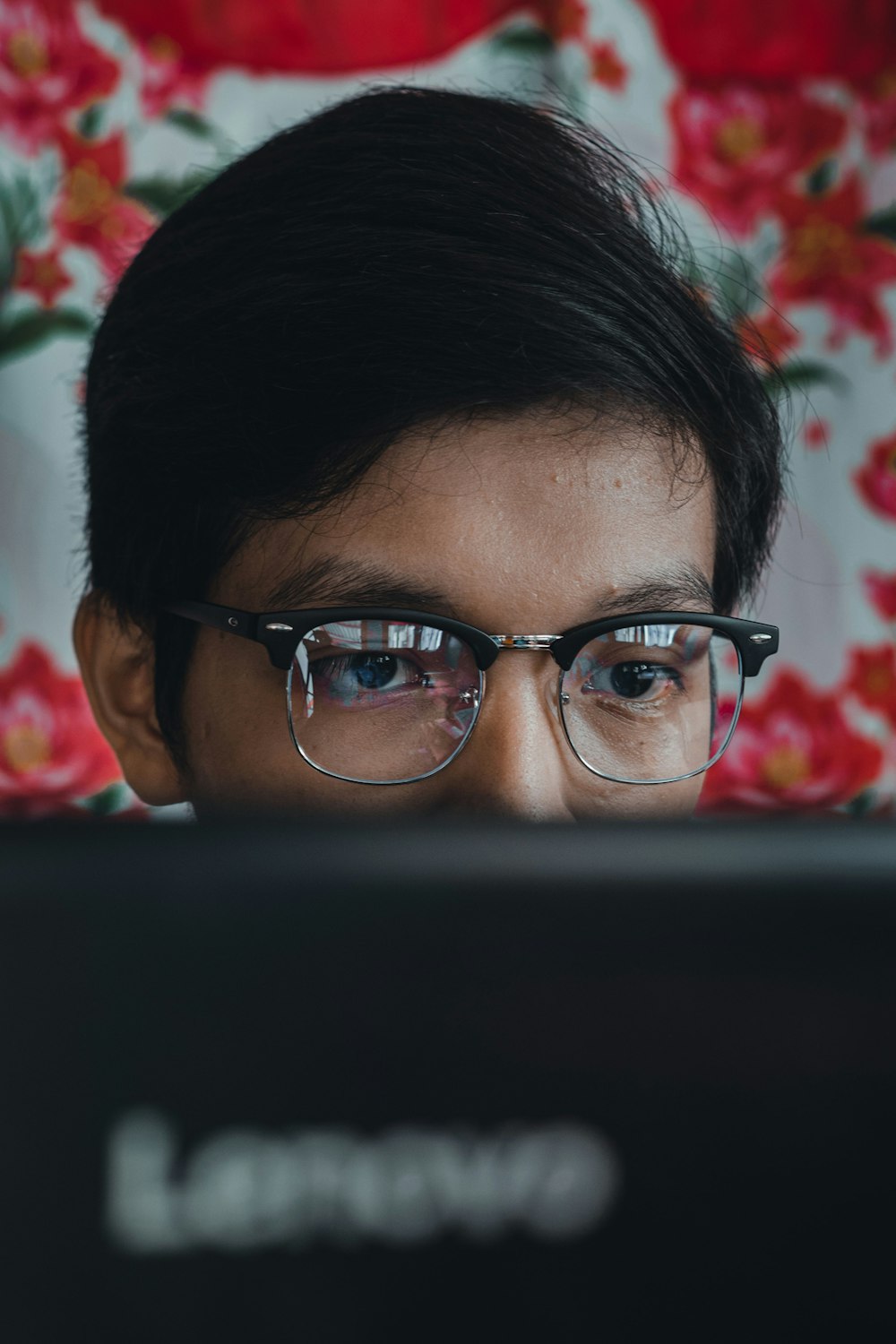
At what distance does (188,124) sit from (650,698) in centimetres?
109

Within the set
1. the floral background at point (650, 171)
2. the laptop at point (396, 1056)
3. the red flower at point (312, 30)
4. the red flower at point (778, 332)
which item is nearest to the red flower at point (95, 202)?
the floral background at point (650, 171)

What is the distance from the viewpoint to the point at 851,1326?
225 mm

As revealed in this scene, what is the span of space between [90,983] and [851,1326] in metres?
0.16

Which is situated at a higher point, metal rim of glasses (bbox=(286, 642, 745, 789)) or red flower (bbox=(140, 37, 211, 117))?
red flower (bbox=(140, 37, 211, 117))

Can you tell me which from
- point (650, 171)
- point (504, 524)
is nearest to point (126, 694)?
point (504, 524)

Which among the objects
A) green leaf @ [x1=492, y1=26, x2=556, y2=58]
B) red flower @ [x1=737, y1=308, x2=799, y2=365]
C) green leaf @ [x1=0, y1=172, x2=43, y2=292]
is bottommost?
red flower @ [x1=737, y1=308, x2=799, y2=365]

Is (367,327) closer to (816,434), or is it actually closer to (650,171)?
(650,171)

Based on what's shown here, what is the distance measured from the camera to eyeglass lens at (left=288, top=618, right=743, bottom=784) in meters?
0.72

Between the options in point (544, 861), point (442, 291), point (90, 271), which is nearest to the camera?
point (544, 861)

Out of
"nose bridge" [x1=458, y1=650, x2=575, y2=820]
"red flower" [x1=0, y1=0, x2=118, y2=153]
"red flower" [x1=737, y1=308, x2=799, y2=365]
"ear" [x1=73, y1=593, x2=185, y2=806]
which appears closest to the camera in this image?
"nose bridge" [x1=458, y1=650, x2=575, y2=820]

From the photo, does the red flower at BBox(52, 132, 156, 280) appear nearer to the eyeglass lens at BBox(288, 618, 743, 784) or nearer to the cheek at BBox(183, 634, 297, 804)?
the cheek at BBox(183, 634, 297, 804)

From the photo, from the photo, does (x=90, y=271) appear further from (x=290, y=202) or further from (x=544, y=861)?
(x=544, y=861)

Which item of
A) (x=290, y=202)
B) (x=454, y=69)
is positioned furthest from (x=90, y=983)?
(x=454, y=69)

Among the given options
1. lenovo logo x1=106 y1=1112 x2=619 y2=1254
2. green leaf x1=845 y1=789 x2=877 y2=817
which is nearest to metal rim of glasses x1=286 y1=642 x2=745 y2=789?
lenovo logo x1=106 y1=1112 x2=619 y2=1254
